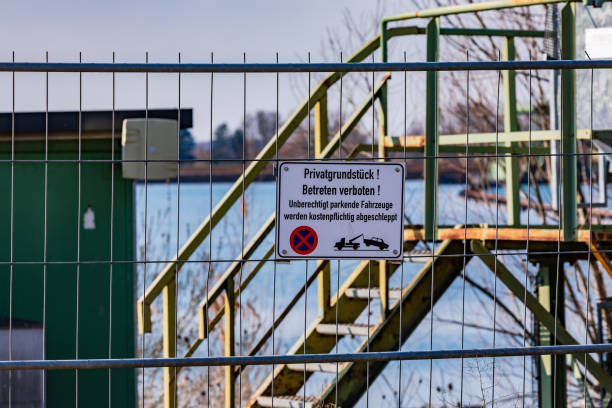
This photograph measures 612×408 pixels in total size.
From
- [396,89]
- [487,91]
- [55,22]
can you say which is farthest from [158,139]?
[55,22]

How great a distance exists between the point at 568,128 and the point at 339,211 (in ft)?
6.51

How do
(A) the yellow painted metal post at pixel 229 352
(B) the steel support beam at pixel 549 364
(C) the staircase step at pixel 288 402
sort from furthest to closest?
(B) the steel support beam at pixel 549 364 < (C) the staircase step at pixel 288 402 < (A) the yellow painted metal post at pixel 229 352

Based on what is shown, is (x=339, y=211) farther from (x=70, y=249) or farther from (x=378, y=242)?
(x=70, y=249)

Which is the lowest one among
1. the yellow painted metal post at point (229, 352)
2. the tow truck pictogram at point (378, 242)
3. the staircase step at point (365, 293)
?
the yellow painted metal post at point (229, 352)

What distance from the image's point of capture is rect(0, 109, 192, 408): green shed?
317 inches

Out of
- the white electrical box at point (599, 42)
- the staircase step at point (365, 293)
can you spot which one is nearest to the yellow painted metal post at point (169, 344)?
the staircase step at point (365, 293)

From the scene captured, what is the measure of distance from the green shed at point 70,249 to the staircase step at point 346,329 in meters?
1.61

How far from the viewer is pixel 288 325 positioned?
2581 centimetres

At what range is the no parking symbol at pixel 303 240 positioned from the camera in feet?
15.4

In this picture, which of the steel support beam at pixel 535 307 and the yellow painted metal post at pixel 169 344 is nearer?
the yellow painted metal post at pixel 169 344

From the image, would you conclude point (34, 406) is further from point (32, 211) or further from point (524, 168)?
point (524, 168)

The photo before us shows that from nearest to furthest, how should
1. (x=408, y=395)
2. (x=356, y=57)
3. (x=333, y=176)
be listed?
(x=333, y=176), (x=356, y=57), (x=408, y=395)

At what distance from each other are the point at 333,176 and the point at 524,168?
29.7 feet

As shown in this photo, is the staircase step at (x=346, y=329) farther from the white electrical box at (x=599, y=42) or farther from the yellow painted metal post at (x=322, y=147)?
the white electrical box at (x=599, y=42)
